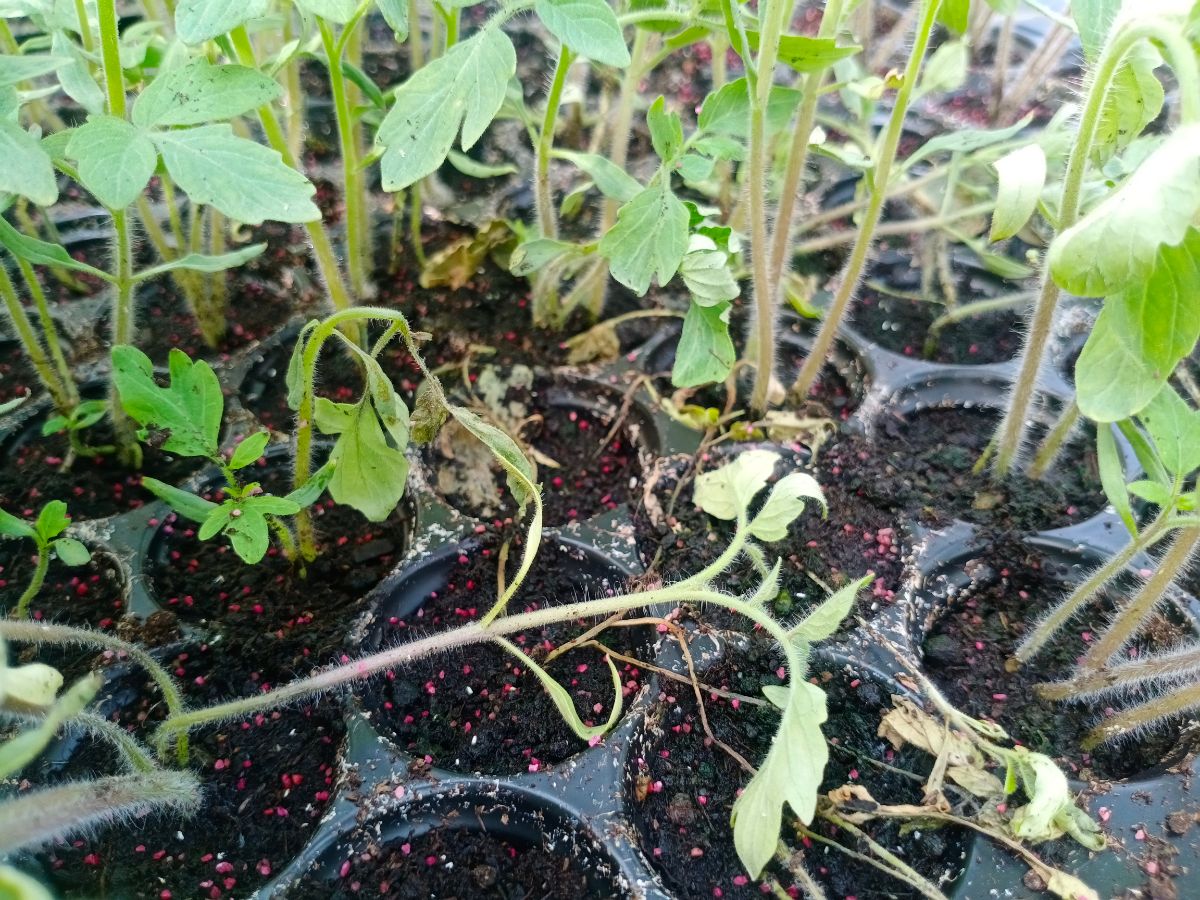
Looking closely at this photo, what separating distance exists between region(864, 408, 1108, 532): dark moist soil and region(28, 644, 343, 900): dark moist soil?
743mm

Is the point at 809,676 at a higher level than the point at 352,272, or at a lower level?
lower

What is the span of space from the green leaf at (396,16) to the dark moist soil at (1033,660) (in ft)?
2.88

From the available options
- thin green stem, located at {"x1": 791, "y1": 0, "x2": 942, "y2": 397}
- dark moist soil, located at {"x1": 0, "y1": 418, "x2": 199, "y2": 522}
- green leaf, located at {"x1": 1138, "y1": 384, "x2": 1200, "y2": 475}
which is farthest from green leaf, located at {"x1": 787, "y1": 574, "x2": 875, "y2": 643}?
dark moist soil, located at {"x1": 0, "y1": 418, "x2": 199, "y2": 522}

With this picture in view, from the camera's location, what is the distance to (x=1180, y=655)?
2.66ft

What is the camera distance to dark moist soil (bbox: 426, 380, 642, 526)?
1119mm

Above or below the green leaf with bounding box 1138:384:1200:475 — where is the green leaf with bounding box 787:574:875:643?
below

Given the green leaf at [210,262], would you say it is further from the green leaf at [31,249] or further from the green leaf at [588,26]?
the green leaf at [588,26]

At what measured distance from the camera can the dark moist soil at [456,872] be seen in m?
0.76

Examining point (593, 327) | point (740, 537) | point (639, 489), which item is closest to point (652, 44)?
point (593, 327)

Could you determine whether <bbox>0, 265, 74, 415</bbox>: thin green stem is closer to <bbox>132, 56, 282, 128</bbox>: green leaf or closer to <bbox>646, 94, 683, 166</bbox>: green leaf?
<bbox>132, 56, 282, 128</bbox>: green leaf

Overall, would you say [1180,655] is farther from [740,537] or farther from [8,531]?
[8,531]

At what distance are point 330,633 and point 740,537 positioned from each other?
480mm

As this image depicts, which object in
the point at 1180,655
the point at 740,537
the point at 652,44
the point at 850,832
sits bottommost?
the point at 850,832

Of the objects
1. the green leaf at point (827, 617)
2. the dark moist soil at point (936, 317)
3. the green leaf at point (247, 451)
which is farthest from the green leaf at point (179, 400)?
the dark moist soil at point (936, 317)
